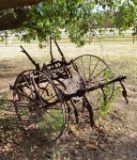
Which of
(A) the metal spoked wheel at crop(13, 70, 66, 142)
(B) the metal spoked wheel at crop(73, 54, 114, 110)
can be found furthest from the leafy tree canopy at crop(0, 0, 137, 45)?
(A) the metal spoked wheel at crop(13, 70, 66, 142)

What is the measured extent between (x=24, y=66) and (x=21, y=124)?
22.3 feet

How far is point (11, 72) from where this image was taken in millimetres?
10969

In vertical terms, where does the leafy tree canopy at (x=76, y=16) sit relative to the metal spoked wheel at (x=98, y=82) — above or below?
above

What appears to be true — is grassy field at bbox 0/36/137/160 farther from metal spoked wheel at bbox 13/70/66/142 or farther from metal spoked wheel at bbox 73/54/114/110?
metal spoked wheel at bbox 73/54/114/110

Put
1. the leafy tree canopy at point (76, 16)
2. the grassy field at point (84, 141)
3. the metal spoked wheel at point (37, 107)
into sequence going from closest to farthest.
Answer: the grassy field at point (84, 141), the metal spoked wheel at point (37, 107), the leafy tree canopy at point (76, 16)

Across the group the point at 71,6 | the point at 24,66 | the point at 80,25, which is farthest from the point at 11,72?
the point at 71,6

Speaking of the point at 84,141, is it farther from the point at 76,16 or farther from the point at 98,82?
the point at 76,16

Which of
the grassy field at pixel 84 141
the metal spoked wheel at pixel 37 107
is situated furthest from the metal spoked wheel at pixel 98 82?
the metal spoked wheel at pixel 37 107

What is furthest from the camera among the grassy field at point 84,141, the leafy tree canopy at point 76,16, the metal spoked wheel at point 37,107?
the leafy tree canopy at point 76,16

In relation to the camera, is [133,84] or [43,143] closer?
[43,143]

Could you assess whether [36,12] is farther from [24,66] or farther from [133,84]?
[24,66]

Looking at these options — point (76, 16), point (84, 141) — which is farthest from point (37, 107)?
point (76, 16)

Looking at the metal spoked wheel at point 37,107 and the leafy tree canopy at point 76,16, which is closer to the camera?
the metal spoked wheel at point 37,107

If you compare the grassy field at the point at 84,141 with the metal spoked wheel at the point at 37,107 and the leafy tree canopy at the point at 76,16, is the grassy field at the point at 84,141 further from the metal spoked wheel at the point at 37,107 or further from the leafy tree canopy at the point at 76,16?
the leafy tree canopy at the point at 76,16
